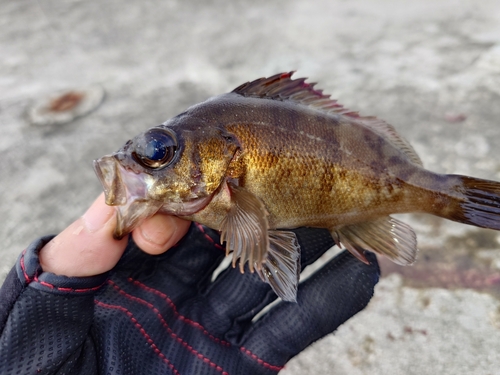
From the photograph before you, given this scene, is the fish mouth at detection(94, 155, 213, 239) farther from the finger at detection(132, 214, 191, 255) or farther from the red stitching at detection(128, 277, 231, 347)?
the red stitching at detection(128, 277, 231, 347)

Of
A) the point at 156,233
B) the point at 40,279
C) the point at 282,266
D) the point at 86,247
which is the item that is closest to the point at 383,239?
the point at 282,266

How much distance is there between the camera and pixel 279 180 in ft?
5.58

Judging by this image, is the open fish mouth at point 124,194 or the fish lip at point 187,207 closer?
the open fish mouth at point 124,194

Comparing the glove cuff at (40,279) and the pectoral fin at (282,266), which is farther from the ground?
the glove cuff at (40,279)

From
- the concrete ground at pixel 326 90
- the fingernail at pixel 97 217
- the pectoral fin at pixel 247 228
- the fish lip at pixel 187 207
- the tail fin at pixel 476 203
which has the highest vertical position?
the fingernail at pixel 97 217

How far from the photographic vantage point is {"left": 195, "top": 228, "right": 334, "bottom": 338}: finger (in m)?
2.12

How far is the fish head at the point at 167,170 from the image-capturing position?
5.06 ft

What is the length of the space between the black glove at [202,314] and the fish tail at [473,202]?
47cm

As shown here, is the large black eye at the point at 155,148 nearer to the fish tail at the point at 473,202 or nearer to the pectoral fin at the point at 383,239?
the pectoral fin at the point at 383,239

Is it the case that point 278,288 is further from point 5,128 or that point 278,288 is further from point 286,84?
point 5,128

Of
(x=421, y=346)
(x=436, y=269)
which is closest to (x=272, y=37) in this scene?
(x=436, y=269)

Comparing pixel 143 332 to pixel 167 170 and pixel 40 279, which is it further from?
pixel 167 170

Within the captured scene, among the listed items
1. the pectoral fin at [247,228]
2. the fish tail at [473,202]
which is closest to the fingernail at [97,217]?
the pectoral fin at [247,228]

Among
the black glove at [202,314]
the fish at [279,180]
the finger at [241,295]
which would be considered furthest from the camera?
the finger at [241,295]
